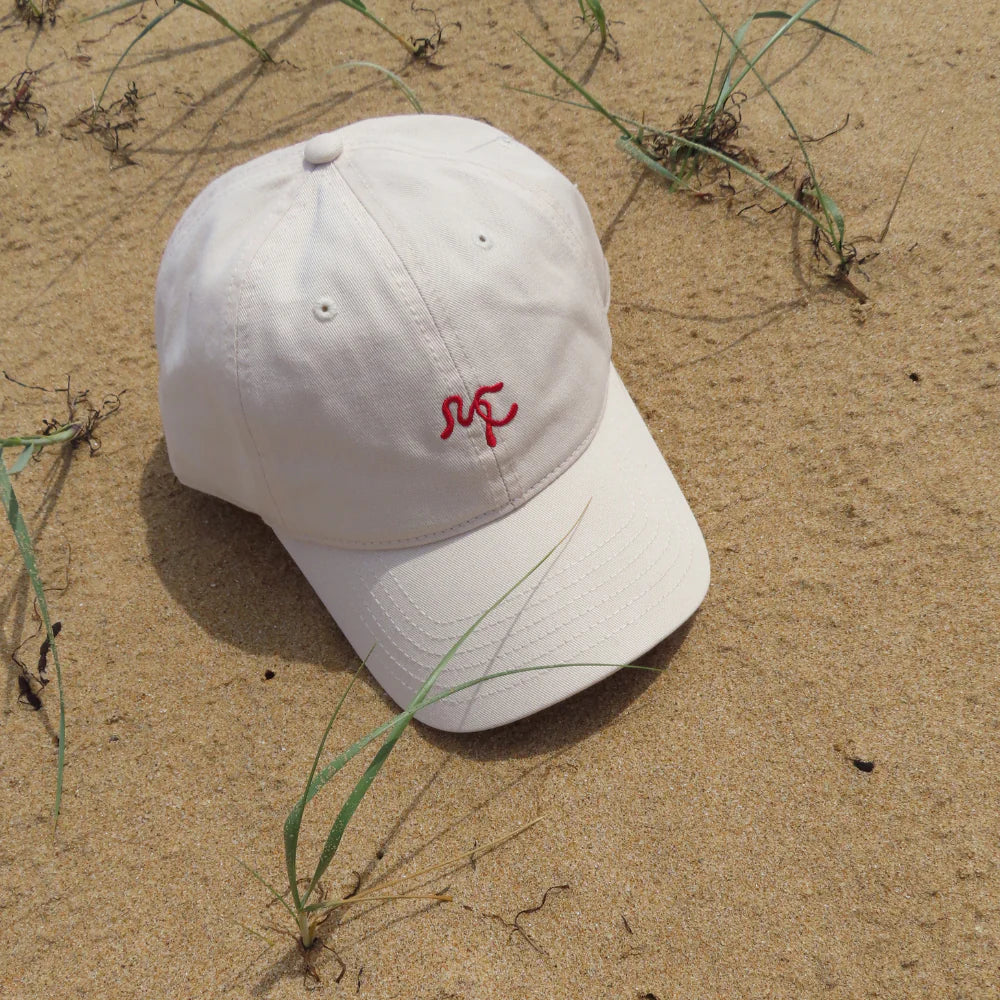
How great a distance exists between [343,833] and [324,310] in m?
0.83

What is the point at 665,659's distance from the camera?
169 centimetres

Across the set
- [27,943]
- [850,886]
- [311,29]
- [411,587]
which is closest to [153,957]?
[27,943]

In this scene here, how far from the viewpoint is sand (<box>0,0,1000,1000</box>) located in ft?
4.83

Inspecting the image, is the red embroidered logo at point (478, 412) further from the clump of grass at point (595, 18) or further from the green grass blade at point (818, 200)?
the clump of grass at point (595, 18)

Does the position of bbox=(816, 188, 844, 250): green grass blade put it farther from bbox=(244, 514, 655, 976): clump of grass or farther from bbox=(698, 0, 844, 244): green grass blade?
bbox=(244, 514, 655, 976): clump of grass

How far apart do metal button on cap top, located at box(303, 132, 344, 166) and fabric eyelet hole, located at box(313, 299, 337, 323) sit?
26 centimetres

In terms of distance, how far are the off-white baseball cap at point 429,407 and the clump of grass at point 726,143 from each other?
2.33ft

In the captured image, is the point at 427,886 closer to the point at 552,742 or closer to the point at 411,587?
the point at 552,742

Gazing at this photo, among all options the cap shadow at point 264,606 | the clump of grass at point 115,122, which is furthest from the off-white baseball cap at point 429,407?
the clump of grass at point 115,122

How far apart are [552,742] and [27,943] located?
3.04ft

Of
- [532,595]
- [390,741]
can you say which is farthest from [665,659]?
[390,741]

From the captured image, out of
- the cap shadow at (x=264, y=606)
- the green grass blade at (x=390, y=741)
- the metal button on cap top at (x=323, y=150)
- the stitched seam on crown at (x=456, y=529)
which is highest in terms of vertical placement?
the metal button on cap top at (x=323, y=150)

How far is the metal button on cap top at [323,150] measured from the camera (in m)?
1.45

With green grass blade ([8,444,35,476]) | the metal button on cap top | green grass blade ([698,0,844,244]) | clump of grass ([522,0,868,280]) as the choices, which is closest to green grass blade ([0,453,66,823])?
green grass blade ([8,444,35,476])
